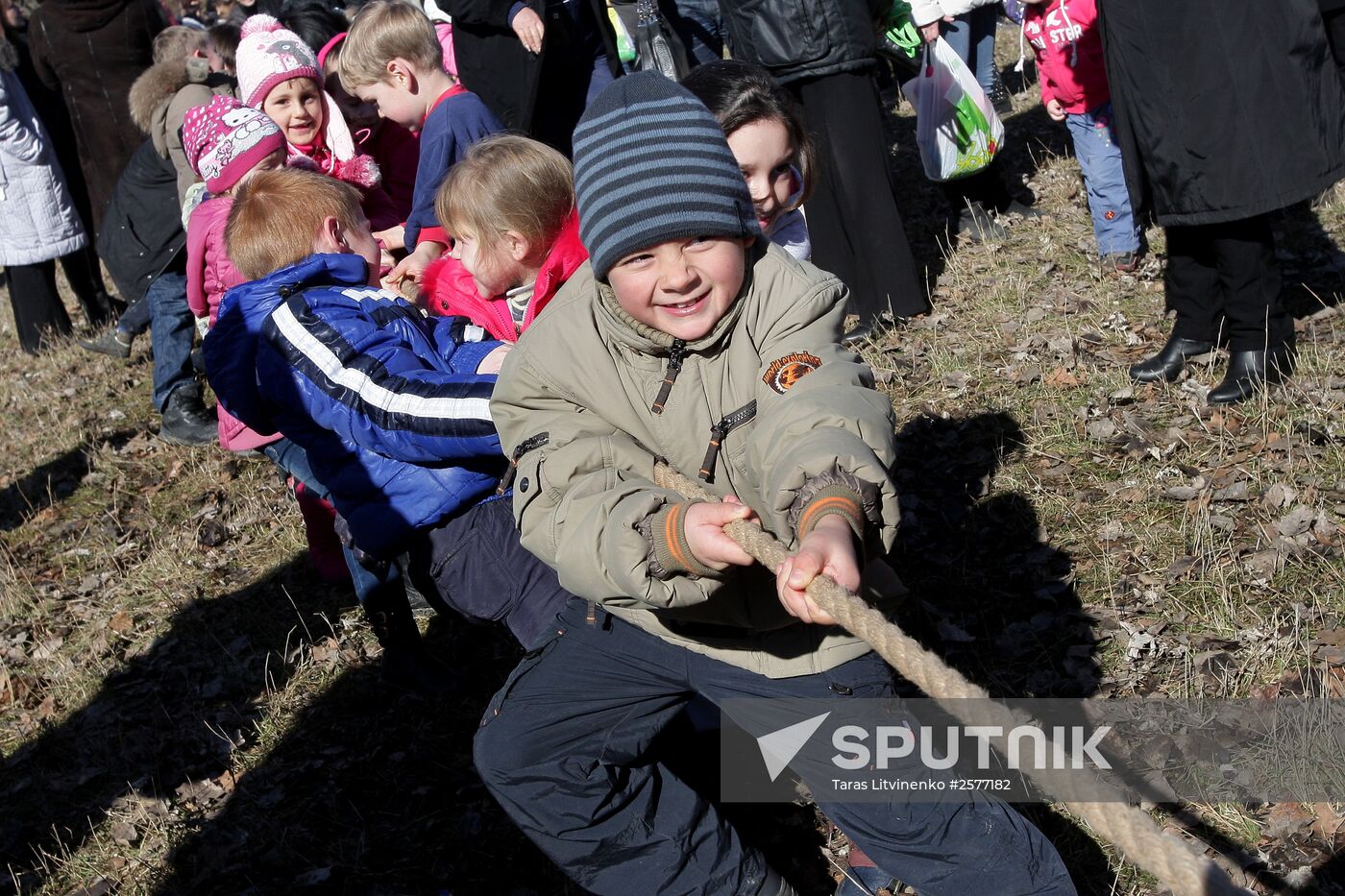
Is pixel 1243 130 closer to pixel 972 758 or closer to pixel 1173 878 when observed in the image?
pixel 972 758

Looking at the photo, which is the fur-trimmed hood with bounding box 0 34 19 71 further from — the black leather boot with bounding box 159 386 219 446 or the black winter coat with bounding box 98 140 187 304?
the black leather boot with bounding box 159 386 219 446

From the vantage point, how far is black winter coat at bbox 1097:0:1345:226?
14.7ft

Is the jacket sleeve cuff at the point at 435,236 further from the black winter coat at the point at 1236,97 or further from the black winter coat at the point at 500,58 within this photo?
the black winter coat at the point at 1236,97

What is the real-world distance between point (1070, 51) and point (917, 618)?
12.7 ft

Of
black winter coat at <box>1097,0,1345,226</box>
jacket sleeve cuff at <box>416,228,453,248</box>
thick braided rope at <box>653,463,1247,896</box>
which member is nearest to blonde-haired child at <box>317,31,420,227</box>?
jacket sleeve cuff at <box>416,228,453,248</box>

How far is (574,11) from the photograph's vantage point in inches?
258

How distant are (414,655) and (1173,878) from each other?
11.0 feet

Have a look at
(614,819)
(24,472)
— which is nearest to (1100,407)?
(614,819)

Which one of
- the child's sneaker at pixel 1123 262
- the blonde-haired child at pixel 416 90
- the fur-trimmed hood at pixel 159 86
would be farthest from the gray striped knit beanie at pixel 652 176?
the fur-trimmed hood at pixel 159 86

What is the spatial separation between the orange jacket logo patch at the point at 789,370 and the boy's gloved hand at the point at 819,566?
45 centimetres

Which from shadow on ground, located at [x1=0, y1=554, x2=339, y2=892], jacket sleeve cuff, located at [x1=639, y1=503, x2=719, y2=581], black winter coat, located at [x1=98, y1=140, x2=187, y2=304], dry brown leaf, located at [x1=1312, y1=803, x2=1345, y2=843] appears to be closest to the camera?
jacket sleeve cuff, located at [x1=639, y1=503, x2=719, y2=581]

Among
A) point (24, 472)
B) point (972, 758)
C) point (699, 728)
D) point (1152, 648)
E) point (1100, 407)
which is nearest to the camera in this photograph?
point (972, 758)

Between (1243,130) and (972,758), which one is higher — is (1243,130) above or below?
above

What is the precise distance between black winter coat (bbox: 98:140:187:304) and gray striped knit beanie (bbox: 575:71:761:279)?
5.31m
